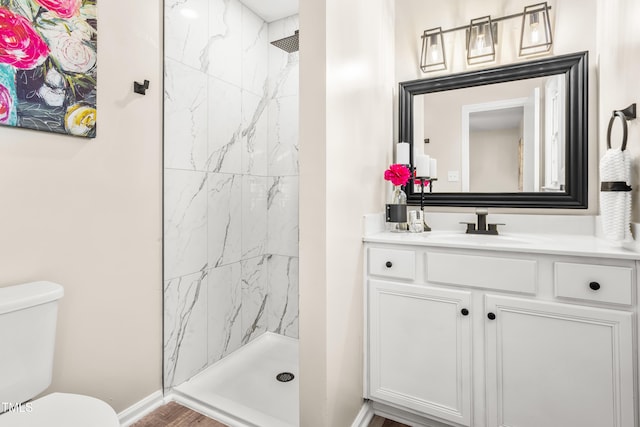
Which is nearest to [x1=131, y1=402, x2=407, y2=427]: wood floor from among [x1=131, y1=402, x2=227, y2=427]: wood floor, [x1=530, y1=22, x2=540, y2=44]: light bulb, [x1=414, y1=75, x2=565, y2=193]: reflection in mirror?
[x1=131, y1=402, x2=227, y2=427]: wood floor

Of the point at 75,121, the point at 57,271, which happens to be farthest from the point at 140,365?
the point at 75,121

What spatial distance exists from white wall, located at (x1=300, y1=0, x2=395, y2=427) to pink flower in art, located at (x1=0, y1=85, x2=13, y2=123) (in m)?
1.03

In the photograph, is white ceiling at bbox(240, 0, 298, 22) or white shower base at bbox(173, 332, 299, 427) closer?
white shower base at bbox(173, 332, 299, 427)

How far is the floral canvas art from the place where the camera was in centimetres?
116

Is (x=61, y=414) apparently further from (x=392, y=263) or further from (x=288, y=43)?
(x=288, y=43)

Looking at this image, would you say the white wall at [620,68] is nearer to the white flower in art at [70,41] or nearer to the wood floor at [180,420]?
the wood floor at [180,420]

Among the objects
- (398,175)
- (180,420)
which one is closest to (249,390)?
(180,420)

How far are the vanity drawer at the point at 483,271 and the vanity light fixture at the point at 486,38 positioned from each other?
1234 millimetres

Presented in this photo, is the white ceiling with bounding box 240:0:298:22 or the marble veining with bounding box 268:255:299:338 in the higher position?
the white ceiling with bounding box 240:0:298:22

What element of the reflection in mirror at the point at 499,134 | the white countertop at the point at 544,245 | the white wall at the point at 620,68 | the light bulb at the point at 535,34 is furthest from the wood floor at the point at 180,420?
the light bulb at the point at 535,34

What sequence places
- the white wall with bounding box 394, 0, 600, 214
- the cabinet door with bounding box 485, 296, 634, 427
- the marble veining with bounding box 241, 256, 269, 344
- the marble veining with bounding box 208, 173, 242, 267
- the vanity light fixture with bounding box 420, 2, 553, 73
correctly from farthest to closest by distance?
the marble veining with bounding box 241, 256, 269, 344 → the marble veining with bounding box 208, 173, 242, 267 → the vanity light fixture with bounding box 420, 2, 553, 73 → the white wall with bounding box 394, 0, 600, 214 → the cabinet door with bounding box 485, 296, 634, 427

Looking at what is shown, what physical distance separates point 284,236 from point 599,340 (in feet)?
6.32

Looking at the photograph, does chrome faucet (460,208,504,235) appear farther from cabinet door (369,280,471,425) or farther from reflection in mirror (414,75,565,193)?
cabinet door (369,280,471,425)

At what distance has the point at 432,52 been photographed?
6.70ft
